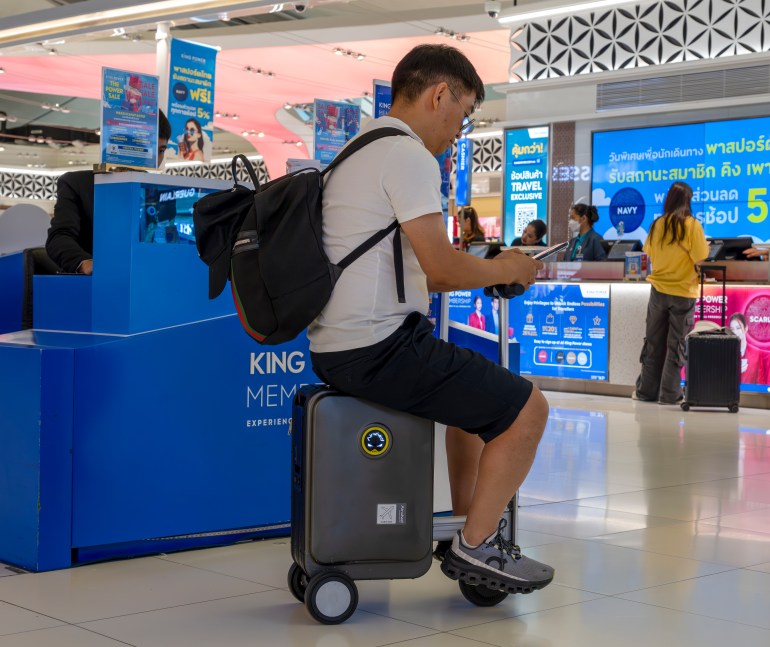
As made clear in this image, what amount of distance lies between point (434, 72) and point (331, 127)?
1.90 meters

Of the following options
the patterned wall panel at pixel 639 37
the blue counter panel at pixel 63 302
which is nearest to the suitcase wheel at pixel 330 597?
the blue counter panel at pixel 63 302

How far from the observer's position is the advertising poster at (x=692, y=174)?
10586 mm

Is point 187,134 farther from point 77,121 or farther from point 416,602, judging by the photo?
point 77,121

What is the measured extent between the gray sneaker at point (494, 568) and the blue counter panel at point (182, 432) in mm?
1008

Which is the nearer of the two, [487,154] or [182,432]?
[182,432]

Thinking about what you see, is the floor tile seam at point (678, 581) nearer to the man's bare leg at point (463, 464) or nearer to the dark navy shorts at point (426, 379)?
the man's bare leg at point (463, 464)

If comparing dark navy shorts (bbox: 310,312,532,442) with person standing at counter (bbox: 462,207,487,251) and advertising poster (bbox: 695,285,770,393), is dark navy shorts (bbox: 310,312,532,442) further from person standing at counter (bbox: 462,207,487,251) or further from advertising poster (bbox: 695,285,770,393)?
person standing at counter (bbox: 462,207,487,251)

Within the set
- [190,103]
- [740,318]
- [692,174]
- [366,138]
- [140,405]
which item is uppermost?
[692,174]

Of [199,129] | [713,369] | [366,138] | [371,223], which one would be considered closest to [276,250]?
[371,223]

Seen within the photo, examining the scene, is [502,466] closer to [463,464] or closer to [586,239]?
[463,464]

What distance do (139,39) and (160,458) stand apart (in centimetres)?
1131

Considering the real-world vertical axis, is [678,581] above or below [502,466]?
below

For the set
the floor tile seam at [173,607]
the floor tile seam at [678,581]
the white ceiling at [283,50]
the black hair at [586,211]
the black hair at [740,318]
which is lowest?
the floor tile seam at [173,607]

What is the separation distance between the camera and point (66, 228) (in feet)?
13.2
